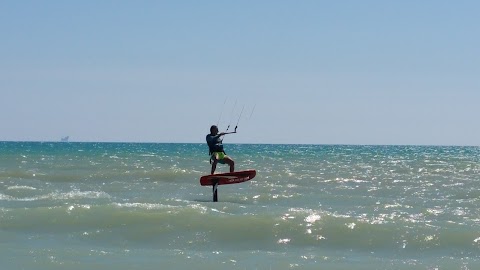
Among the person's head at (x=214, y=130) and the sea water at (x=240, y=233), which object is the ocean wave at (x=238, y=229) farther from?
the person's head at (x=214, y=130)

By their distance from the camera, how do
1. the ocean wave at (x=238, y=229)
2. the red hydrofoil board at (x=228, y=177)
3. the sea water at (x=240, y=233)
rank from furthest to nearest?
the red hydrofoil board at (x=228, y=177) < the ocean wave at (x=238, y=229) < the sea water at (x=240, y=233)

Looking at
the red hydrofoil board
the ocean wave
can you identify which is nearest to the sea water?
the ocean wave

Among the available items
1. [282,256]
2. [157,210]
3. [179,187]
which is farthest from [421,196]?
[282,256]

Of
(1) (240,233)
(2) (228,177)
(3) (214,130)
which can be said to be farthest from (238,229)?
(2) (228,177)

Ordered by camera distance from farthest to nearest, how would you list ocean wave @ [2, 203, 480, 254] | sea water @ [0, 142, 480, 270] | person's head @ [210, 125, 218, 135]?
person's head @ [210, 125, 218, 135], ocean wave @ [2, 203, 480, 254], sea water @ [0, 142, 480, 270]

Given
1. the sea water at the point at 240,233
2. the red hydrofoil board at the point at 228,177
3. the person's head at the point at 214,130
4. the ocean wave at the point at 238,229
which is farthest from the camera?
the red hydrofoil board at the point at 228,177

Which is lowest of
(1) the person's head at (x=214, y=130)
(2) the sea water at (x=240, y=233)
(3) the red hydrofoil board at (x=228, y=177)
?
(2) the sea water at (x=240, y=233)

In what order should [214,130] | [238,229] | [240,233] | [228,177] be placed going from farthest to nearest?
1. [228,177]
2. [214,130]
3. [238,229]
4. [240,233]

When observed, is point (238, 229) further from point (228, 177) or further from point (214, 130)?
point (228, 177)

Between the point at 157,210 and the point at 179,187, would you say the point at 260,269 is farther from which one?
the point at 179,187

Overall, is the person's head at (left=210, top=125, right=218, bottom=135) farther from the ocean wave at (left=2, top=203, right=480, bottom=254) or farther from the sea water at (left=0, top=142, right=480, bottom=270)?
the ocean wave at (left=2, top=203, right=480, bottom=254)

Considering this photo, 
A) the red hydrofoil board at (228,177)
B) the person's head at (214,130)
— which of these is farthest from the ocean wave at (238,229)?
the red hydrofoil board at (228,177)

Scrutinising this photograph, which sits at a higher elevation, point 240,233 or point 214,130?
point 214,130

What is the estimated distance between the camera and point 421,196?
2116 centimetres
